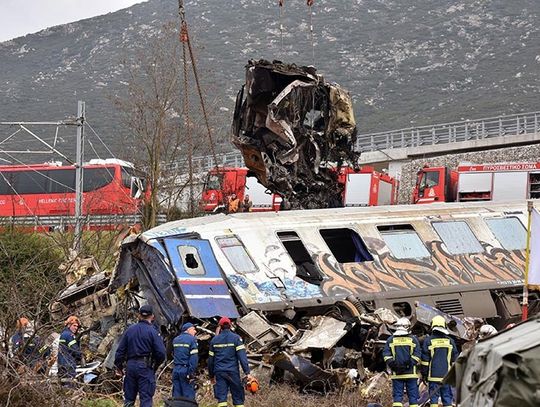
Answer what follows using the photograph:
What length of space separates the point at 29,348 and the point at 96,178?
30.8 m

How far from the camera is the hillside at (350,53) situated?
10638cm

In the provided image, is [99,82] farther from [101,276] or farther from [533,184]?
[101,276]

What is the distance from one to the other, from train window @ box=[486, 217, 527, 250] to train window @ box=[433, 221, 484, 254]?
59 centimetres

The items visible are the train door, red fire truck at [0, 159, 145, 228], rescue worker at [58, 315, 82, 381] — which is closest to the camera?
rescue worker at [58, 315, 82, 381]

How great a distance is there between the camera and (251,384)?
15734 mm

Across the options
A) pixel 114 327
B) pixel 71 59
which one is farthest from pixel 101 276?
pixel 71 59

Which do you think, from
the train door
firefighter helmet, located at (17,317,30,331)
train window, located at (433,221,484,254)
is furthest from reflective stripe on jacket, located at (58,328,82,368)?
train window, located at (433,221,484,254)

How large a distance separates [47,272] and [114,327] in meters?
7.00

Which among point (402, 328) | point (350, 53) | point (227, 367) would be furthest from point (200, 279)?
point (350, 53)

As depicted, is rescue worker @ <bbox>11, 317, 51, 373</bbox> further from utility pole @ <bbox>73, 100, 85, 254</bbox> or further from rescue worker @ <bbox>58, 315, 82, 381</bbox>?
utility pole @ <bbox>73, 100, 85, 254</bbox>

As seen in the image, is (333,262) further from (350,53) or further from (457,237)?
(350,53)


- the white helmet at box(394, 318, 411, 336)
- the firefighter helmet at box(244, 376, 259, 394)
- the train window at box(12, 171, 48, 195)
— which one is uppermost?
the white helmet at box(394, 318, 411, 336)

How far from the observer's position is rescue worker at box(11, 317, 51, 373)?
14.2 m

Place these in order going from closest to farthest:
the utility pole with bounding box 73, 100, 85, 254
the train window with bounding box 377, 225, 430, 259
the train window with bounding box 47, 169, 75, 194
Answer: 1. the train window with bounding box 377, 225, 430, 259
2. the utility pole with bounding box 73, 100, 85, 254
3. the train window with bounding box 47, 169, 75, 194
